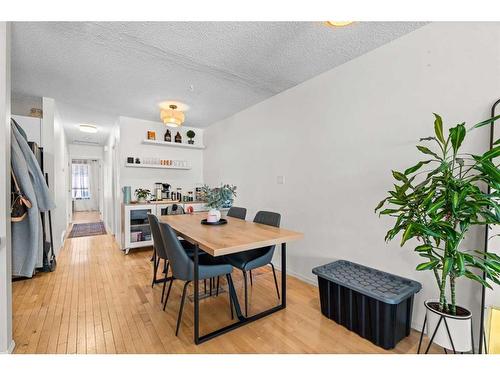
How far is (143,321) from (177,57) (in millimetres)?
2410

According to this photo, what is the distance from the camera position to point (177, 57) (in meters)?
2.21

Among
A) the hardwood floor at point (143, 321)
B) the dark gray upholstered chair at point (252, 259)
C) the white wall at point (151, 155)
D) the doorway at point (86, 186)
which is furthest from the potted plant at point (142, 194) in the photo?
the doorway at point (86, 186)

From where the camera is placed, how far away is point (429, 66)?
5.86 ft

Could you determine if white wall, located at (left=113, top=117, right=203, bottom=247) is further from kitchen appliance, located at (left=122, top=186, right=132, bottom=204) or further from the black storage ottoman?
the black storage ottoman

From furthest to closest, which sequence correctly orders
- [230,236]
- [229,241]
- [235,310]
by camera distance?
[235,310] → [230,236] → [229,241]

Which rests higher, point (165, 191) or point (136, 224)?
point (165, 191)

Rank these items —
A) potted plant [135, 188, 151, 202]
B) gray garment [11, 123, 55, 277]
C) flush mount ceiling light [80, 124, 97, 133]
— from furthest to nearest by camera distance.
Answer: flush mount ceiling light [80, 124, 97, 133] < potted plant [135, 188, 151, 202] < gray garment [11, 123, 55, 277]

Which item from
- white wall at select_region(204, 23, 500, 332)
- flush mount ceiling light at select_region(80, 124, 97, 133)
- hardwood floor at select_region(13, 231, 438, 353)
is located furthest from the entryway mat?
white wall at select_region(204, 23, 500, 332)

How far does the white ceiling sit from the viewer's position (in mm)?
1818

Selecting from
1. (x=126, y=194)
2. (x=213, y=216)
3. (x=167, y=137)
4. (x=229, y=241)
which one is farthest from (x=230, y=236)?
(x=167, y=137)

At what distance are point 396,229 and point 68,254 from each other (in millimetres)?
4621

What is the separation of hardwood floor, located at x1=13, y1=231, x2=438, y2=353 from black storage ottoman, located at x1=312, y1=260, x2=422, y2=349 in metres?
0.07

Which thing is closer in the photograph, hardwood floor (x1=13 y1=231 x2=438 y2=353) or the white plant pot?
the white plant pot

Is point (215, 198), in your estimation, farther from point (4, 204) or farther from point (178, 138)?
point (178, 138)
